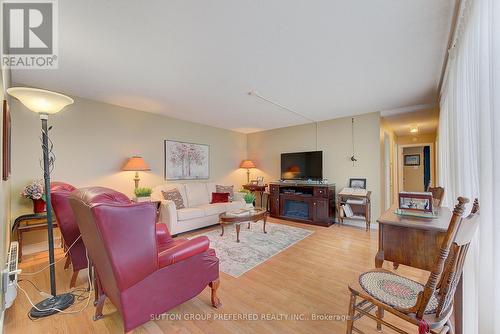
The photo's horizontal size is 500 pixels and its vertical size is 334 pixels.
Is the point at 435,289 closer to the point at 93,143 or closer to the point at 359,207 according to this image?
the point at 359,207

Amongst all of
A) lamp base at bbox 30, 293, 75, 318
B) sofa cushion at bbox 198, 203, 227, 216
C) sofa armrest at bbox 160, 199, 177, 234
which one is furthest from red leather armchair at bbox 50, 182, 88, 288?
sofa cushion at bbox 198, 203, 227, 216

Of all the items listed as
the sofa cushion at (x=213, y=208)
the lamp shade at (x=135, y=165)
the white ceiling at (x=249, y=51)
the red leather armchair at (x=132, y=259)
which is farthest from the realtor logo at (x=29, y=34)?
the sofa cushion at (x=213, y=208)

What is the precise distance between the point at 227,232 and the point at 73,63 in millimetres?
3331

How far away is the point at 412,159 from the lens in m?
7.82

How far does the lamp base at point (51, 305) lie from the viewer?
68.4 inches

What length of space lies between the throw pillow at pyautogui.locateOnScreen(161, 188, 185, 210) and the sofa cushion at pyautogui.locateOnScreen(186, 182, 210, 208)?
0.30 metres

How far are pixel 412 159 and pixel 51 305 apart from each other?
10.1m

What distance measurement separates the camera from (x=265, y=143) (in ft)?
20.4

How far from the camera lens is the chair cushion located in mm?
1134

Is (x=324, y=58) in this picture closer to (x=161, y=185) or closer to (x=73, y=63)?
(x=73, y=63)

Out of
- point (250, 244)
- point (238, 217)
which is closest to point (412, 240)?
point (250, 244)

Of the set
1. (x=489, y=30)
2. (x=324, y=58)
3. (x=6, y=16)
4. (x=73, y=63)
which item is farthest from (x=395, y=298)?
(x=73, y=63)

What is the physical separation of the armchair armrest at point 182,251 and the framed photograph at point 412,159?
29.3 ft

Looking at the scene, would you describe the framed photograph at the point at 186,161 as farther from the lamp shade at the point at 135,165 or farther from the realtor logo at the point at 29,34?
the realtor logo at the point at 29,34
